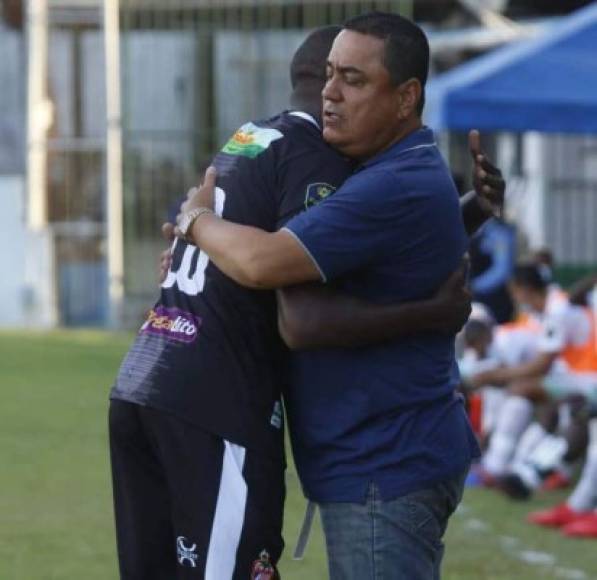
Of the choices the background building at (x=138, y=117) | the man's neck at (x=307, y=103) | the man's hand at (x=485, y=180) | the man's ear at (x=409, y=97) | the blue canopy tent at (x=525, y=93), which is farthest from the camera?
the background building at (x=138, y=117)

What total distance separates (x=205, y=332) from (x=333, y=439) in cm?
41

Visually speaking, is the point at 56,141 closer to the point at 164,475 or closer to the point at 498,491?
the point at 498,491

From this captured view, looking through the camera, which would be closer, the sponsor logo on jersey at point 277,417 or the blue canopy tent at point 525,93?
the sponsor logo on jersey at point 277,417

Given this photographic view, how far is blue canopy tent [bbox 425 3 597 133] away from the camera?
44.8 ft

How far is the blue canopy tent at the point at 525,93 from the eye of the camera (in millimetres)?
13641

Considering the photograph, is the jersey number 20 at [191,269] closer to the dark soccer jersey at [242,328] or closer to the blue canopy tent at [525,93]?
the dark soccer jersey at [242,328]

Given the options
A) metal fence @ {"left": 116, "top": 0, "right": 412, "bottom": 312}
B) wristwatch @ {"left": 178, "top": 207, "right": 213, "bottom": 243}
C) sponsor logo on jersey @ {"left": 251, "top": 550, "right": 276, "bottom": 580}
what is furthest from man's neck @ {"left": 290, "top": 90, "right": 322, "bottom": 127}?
metal fence @ {"left": 116, "top": 0, "right": 412, "bottom": 312}

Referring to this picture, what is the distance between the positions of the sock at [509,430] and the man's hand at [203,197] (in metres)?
7.38

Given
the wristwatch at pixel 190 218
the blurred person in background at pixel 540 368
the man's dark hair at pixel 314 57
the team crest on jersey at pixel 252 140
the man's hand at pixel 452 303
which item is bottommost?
the blurred person in background at pixel 540 368

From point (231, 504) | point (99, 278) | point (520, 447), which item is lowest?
point (99, 278)

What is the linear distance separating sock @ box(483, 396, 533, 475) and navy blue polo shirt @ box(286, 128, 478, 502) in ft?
24.0

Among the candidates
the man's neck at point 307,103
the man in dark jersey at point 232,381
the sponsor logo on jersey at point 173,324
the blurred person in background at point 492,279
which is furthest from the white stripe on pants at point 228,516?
the blurred person in background at point 492,279

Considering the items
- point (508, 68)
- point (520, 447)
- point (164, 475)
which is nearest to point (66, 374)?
point (508, 68)

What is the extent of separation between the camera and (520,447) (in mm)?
11891
